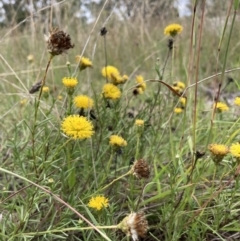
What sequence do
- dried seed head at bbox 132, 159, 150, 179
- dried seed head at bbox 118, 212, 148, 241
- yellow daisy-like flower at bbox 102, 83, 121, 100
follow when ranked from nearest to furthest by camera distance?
1. dried seed head at bbox 118, 212, 148, 241
2. dried seed head at bbox 132, 159, 150, 179
3. yellow daisy-like flower at bbox 102, 83, 121, 100

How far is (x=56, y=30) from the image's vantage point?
91 cm

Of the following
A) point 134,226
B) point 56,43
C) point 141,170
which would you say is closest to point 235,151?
point 141,170

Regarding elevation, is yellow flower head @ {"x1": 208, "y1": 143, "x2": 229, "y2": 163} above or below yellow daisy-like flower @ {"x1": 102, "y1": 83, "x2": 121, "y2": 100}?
below

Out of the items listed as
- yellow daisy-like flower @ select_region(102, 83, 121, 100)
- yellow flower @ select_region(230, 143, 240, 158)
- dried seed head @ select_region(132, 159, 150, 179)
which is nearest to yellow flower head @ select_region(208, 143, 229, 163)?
yellow flower @ select_region(230, 143, 240, 158)

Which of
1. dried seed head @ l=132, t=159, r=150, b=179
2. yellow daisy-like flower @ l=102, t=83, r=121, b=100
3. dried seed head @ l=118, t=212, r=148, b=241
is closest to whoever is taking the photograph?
dried seed head @ l=118, t=212, r=148, b=241

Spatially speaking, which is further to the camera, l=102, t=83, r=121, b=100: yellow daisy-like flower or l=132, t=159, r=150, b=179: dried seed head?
l=102, t=83, r=121, b=100: yellow daisy-like flower

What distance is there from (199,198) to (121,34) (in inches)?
127

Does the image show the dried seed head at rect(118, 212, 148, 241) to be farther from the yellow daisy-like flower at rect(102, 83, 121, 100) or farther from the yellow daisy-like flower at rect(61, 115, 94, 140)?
the yellow daisy-like flower at rect(102, 83, 121, 100)

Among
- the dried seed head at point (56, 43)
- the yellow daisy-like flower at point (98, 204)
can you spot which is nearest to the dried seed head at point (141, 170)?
the yellow daisy-like flower at point (98, 204)

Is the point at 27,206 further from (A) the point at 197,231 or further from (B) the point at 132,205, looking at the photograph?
(A) the point at 197,231

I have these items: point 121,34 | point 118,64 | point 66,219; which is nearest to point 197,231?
point 66,219

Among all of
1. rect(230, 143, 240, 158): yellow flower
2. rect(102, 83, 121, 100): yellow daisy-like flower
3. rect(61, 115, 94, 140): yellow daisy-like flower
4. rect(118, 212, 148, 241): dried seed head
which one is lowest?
rect(230, 143, 240, 158): yellow flower

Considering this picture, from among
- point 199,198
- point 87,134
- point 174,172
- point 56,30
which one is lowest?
point 199,198

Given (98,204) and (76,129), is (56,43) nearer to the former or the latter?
(76,129)
